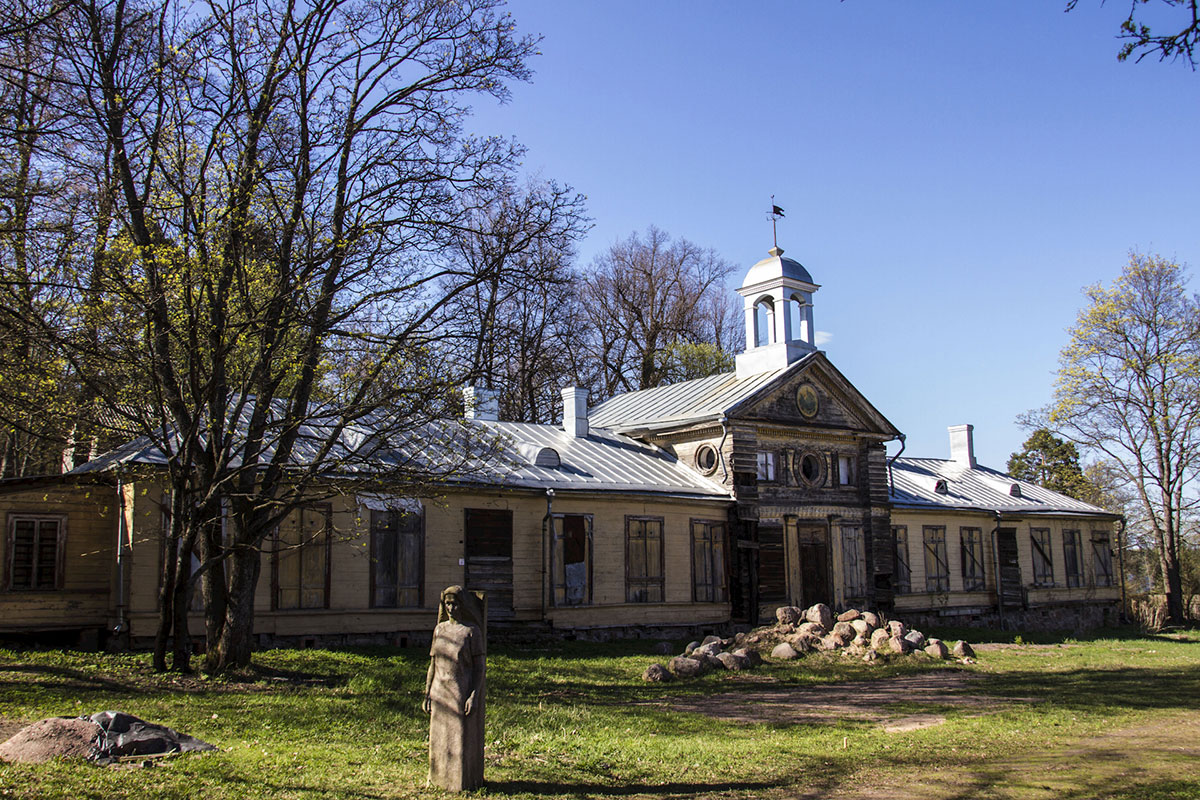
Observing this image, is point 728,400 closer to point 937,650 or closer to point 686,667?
point 937,650

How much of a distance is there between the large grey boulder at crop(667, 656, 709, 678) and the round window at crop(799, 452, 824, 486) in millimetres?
10741

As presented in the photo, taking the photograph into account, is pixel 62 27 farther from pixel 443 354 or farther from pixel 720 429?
pixel 720 429

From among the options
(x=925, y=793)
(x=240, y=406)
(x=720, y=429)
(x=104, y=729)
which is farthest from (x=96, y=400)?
(x=720, y=429)

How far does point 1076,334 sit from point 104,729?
32.7 metres

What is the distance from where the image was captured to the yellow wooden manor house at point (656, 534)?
16453 millimetres

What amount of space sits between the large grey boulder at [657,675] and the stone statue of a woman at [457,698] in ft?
24.8

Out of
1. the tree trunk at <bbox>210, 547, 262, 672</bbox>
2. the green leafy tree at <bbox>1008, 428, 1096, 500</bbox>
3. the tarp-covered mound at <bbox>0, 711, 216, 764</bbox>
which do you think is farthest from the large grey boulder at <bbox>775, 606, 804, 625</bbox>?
the green leafy tree at <bbox>1008, 428, 1096, 500</bbox>

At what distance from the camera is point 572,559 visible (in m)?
21.4

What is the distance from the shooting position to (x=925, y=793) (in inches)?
324

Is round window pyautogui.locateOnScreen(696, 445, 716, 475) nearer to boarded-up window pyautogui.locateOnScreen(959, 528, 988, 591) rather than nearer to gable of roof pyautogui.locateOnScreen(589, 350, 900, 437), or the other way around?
gable of roof pyautogui.locateOnScreen(589, 350, 900, 437)

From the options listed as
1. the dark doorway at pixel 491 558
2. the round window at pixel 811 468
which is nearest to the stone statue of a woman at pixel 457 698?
the dark doorway at pixel 491 558

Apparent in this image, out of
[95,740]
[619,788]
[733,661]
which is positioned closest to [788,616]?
[733,661]

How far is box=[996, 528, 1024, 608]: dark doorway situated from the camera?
31.1 meters

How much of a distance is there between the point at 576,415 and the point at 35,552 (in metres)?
→ 13.0
